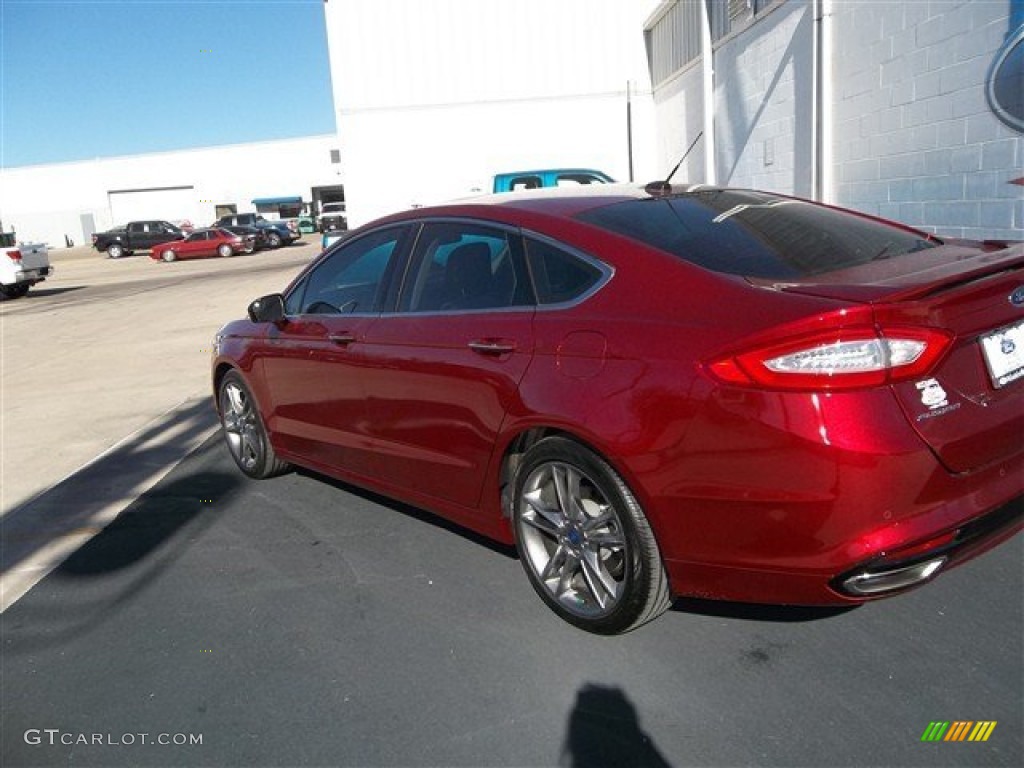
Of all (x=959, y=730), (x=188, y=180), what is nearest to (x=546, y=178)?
(x=959, y=730)

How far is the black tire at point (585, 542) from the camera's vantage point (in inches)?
114

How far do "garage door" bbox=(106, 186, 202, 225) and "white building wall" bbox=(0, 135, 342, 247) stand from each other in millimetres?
115

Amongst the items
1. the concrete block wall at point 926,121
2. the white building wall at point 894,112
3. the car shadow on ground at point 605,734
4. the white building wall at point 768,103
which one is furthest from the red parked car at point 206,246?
the car shadow on ground at point 605,734

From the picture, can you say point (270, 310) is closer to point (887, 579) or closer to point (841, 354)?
point (841, 354)

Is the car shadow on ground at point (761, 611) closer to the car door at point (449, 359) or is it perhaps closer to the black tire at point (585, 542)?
the black tire at point (585, 542)

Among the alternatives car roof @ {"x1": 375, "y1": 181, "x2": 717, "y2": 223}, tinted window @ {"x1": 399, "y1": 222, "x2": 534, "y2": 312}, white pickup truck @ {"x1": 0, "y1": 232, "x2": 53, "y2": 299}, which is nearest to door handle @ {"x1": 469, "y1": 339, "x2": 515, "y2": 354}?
tinted window @ {"x1": 399, "y1": 222, "x2": 534, "y2": 312}

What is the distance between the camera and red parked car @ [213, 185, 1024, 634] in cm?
245

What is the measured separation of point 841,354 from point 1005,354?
26.4 inches

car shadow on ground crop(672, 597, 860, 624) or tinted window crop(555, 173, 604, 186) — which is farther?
tinted window crop(555, 173, 604, 186)

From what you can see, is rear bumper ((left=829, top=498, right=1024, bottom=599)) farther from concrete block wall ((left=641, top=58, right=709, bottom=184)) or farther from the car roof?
concrete block wall ((left=641, top=58, right=709, bottom=184))

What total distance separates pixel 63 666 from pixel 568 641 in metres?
2.02

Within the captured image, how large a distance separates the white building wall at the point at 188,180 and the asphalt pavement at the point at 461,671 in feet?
221

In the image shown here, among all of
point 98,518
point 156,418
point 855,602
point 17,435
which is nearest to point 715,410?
point 855,602

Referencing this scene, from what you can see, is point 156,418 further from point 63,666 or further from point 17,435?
point 63,666
